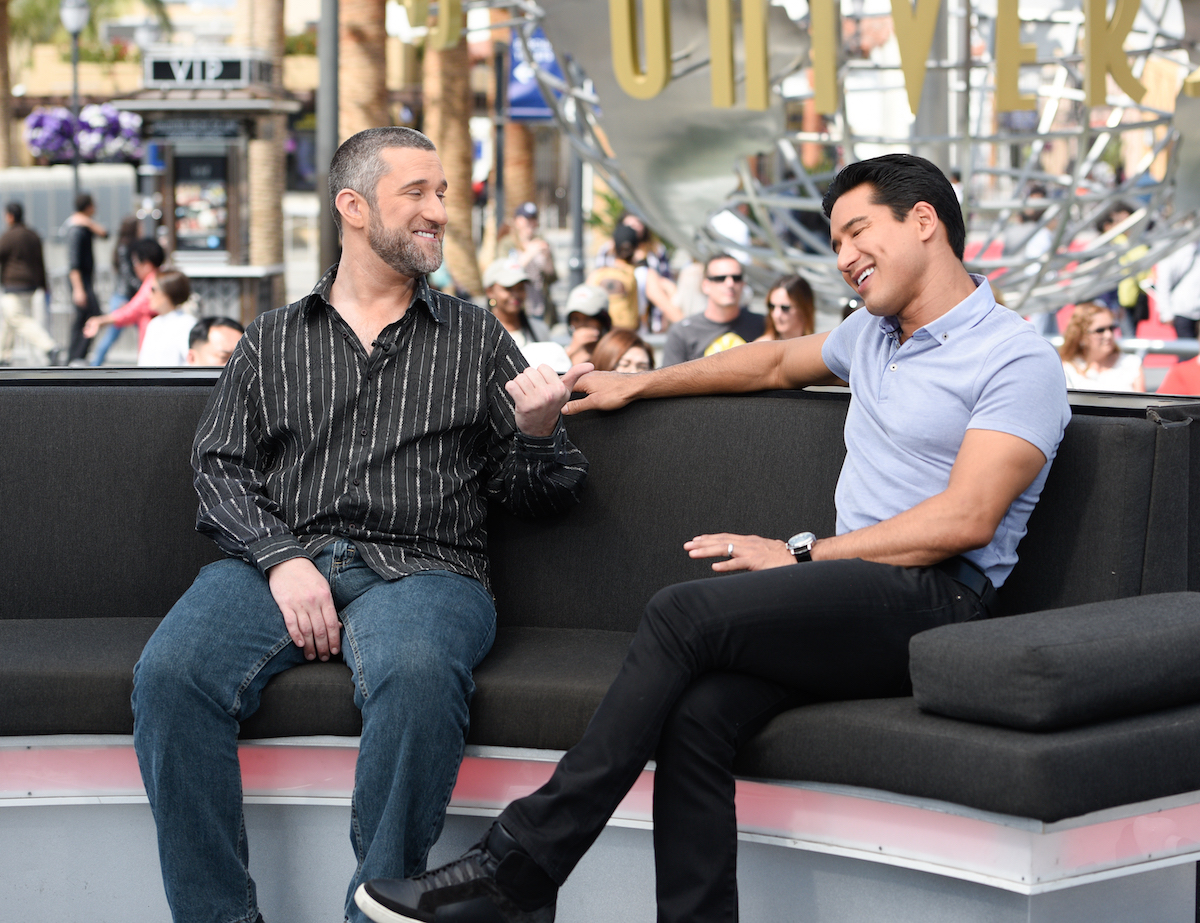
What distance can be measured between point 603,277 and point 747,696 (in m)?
6.75

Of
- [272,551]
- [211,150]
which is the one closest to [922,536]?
[272,551]

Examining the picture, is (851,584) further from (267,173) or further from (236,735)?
(267,173)

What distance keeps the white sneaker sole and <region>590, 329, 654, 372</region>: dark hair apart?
3321mm

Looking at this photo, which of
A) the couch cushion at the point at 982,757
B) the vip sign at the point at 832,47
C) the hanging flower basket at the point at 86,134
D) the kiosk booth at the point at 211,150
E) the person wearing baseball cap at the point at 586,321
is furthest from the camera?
the hanging flower basket at the point at 86,134

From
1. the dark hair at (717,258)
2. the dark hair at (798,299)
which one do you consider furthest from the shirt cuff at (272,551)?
the dark hair at (717,258)

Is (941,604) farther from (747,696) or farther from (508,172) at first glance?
(508,172)

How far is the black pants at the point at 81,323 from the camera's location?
13.0m

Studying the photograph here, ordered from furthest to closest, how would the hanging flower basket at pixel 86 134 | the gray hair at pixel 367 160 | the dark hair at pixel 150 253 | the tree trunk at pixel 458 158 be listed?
the hanging flower basket at pixel 86 134, the tree trunk at pixel 458 158, the dark hair at pixel 150 253, the gray hair at pixel 367 160

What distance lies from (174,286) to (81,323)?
7.01 metres

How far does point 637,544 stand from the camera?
334cm

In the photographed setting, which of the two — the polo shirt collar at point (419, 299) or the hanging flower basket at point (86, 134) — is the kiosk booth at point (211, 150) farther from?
the hanging flower basket at point (86, 134)

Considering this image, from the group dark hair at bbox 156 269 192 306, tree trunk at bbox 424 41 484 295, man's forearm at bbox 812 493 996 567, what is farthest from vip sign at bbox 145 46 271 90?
man's forearm at bbox 812 493 996 567

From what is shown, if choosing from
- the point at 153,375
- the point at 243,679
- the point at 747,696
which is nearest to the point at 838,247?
the point at 747,696

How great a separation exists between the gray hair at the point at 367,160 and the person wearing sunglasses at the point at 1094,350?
3785 millimetres
